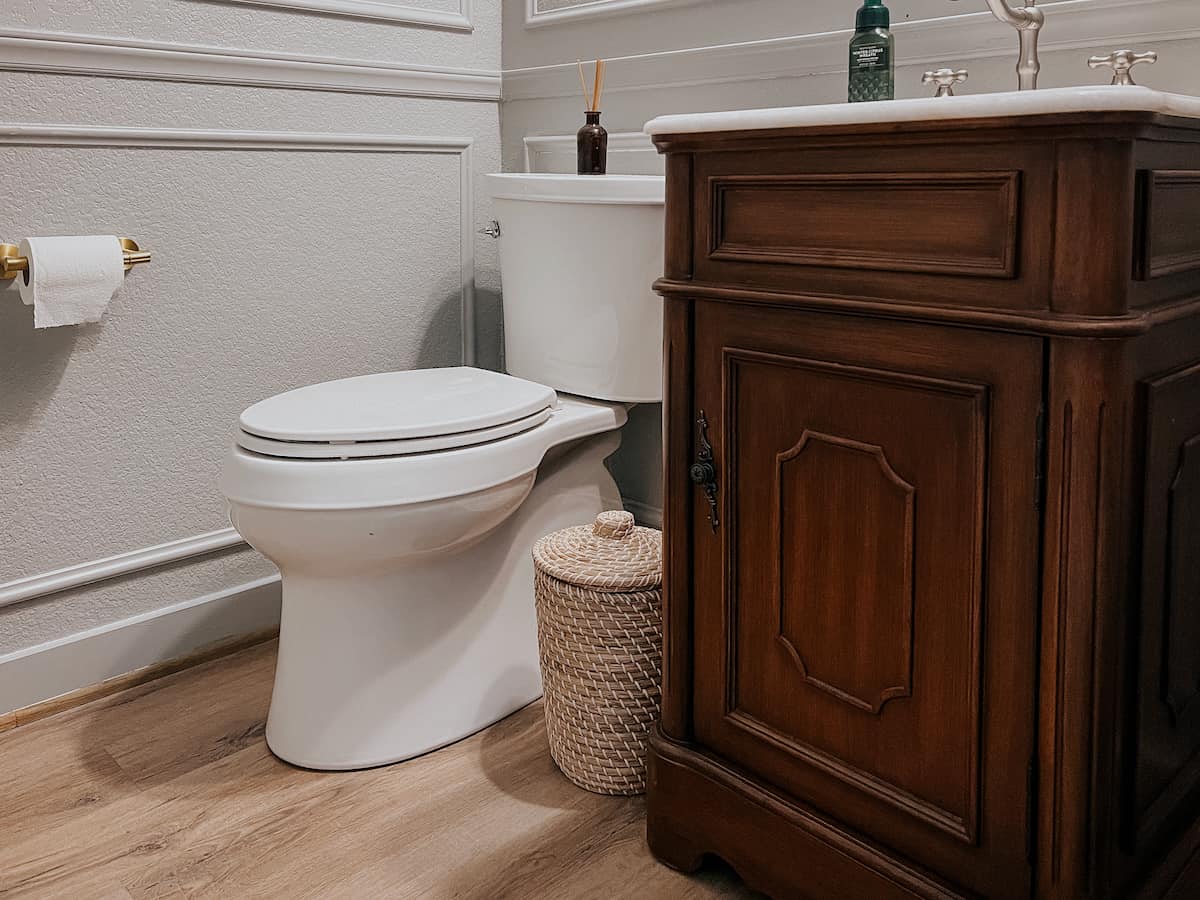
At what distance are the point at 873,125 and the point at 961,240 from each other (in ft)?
0.40

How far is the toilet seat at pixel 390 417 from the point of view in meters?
1.32

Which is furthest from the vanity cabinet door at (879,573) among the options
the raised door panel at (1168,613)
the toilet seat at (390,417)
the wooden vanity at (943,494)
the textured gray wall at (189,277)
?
the textured gray wall at (189,277)

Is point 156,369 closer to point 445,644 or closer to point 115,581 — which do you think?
point 115,581

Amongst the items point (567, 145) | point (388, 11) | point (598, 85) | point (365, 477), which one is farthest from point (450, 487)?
point (388, 11)

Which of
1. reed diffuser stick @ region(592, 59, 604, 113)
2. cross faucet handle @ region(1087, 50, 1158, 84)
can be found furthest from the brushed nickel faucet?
reed diffuser stick @ region(592, 59, 604, 113)

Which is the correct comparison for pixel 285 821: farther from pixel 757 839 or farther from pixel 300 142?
pixel 300 142

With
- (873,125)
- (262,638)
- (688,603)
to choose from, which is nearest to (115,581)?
(262,638)

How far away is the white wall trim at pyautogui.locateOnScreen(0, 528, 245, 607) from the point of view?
1.60m

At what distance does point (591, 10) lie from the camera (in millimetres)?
1884

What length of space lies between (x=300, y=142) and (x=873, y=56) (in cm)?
101

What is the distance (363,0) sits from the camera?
187cm

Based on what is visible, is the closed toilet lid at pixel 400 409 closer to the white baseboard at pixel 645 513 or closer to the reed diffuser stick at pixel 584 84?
the white baseboard at pixel 645 513

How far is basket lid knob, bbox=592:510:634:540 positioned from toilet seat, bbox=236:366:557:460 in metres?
0.17

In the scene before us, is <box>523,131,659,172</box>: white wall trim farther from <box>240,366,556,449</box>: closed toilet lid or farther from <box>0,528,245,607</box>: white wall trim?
<box>0,528,245,607</box>: white wall trim
